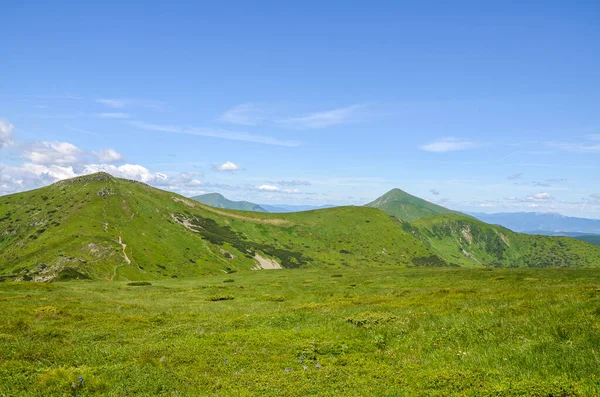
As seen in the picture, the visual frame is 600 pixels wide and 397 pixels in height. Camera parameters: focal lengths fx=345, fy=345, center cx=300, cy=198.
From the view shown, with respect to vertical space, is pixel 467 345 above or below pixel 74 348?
above

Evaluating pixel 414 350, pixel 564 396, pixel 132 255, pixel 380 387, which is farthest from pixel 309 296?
pixel 132 255

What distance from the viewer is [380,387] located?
11320 mm

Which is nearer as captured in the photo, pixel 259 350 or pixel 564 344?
pixel 564 344

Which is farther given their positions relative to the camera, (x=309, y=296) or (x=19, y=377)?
(x=309, y=296)

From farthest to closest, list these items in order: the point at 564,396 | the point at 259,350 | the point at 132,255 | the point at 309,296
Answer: the point at 132,255, the point at 309,296, the point at 259,350, the point at 564,396

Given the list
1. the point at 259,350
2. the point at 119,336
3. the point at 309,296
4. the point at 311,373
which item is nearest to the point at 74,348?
the point at 119,336

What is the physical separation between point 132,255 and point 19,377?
163 metres

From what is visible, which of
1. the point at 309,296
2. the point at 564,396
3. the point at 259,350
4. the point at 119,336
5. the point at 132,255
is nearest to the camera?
the point at 564,396

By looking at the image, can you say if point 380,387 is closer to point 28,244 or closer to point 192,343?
Answer: point 192,343

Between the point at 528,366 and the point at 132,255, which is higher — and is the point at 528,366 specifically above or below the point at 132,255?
above

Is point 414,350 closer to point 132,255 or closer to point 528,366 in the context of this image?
point 528,366

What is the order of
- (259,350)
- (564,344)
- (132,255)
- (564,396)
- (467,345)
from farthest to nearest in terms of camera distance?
(132,255), (259,350), (467,345), (564,344), (564,396)

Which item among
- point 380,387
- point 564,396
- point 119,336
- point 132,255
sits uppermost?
point 564,396

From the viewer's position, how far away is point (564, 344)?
40.5 feet
